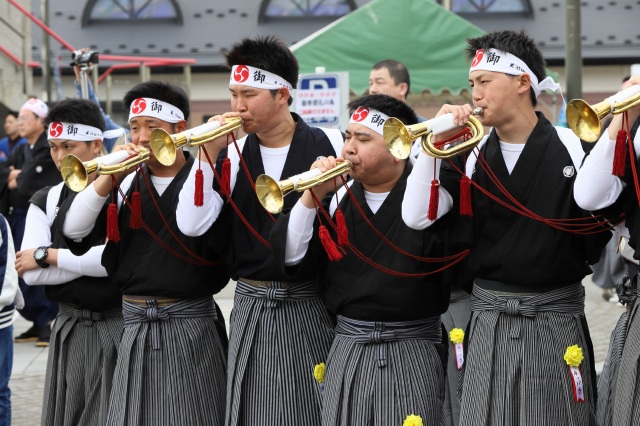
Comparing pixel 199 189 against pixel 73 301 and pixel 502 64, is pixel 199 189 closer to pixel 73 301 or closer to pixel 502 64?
pixel 73 301

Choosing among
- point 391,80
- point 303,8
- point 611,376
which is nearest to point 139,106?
point 391,80

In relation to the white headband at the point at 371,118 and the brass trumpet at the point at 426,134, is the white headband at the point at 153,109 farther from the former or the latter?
the brass trumpet at the point at 426,134

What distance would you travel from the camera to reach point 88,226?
224 inches

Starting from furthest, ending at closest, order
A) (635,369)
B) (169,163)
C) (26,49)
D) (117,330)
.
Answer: (26,49)
(117,330)
(169,163)
(635,369)

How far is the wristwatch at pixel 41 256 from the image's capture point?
602 centimetres

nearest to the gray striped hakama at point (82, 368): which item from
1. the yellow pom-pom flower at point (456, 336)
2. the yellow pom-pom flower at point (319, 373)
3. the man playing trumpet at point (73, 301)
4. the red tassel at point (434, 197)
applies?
the man playing trumpet at point (73, 301)

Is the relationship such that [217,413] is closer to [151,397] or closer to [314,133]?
[151,397]

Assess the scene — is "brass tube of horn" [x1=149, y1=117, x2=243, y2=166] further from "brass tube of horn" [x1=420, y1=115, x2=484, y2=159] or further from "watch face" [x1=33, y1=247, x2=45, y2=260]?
"watch face" [x1=33, y1=247, x2=45, y2=260]

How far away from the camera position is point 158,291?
216 inches

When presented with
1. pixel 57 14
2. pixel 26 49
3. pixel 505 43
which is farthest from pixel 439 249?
pixel 57 14

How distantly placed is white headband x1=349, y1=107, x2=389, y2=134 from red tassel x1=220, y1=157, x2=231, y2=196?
2.19 feet

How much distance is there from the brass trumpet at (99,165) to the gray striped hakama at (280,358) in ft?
2.67

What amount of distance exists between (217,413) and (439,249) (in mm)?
1545

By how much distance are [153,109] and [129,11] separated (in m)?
19.2
